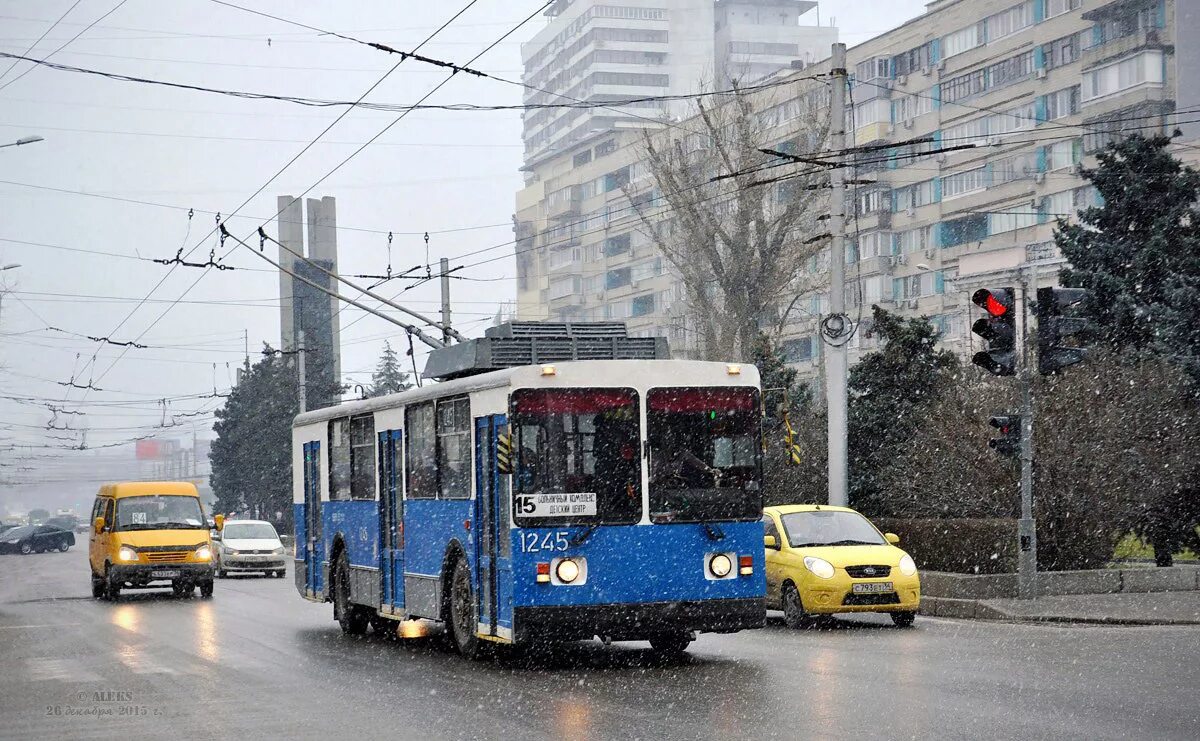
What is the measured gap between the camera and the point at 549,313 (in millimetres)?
111062

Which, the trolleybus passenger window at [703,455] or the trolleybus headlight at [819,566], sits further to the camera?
the trolleybus headlight at [819,566]

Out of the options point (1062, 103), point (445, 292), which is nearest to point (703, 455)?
point (445, 292)

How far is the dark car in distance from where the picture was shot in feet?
269

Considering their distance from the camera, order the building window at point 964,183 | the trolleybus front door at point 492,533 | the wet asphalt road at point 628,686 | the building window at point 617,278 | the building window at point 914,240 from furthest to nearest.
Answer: the building window at point 617,278 → the building window at point 914,240 → the building window at point 964,183 → the trolleybus front door at point 492,533 → the wet asphalt road at point 628,686

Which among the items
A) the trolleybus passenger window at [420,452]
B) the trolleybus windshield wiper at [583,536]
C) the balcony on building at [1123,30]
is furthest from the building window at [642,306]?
the trolleybus windshield wiper at [583,536]

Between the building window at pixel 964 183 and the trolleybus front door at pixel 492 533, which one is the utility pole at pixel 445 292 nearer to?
the trolleybus front door at pixel 492 533

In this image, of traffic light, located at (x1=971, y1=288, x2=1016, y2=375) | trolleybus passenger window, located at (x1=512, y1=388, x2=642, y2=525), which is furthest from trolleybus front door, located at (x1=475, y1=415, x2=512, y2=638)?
traffic light, located at (x1=971, y1=288, x2=1016, y2=375)

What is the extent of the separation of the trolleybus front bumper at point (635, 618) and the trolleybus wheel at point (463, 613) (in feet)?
4.61

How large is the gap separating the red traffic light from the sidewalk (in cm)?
345

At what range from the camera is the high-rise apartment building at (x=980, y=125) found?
57.7 meters

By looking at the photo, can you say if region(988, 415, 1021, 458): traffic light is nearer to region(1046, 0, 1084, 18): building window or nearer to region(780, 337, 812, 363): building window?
region(1046, 0, 1084, 18): building window

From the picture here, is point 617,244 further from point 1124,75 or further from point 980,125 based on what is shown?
point 1124,75

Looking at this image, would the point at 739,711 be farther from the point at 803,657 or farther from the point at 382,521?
the point at 382,521

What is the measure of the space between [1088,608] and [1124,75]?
42.7 m
